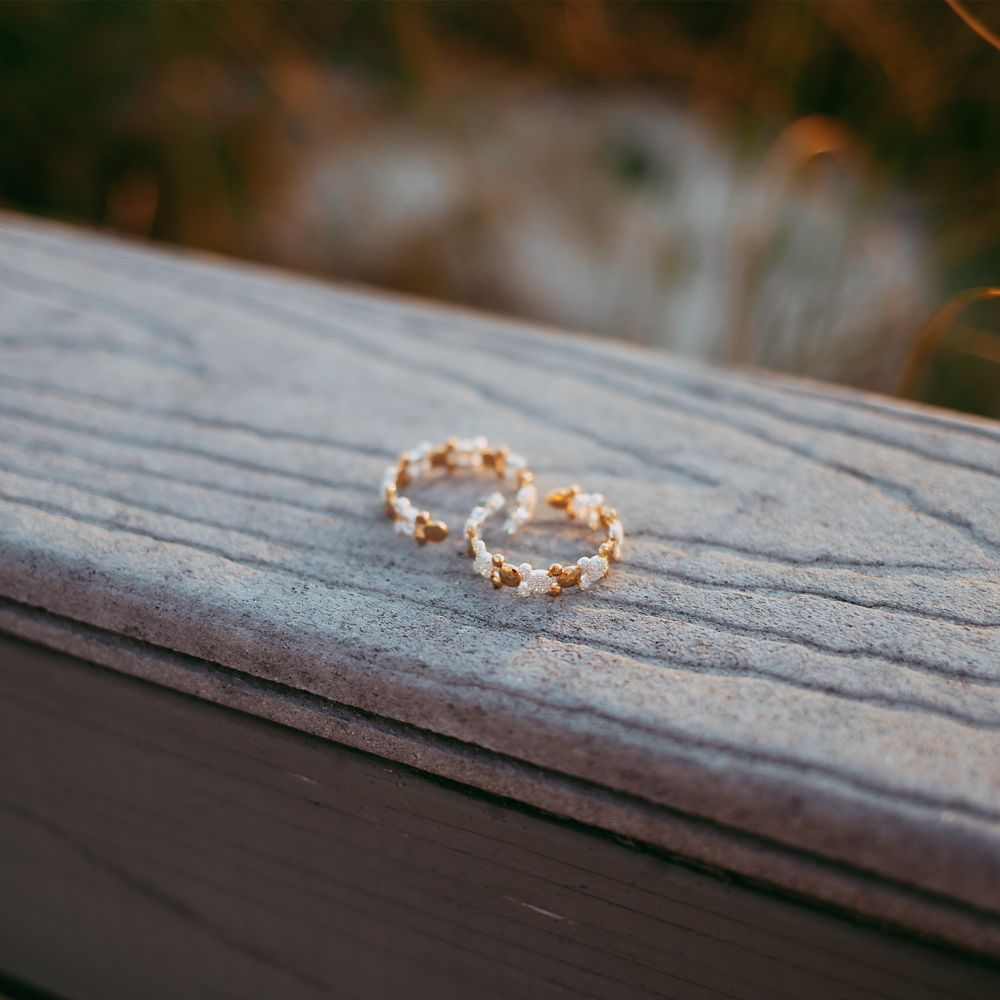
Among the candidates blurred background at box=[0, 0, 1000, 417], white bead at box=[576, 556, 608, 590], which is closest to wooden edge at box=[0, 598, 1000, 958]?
white bead at box=[576, 556, 608, 590]

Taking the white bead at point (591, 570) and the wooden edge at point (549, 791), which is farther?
the white bead at point (591, 570)

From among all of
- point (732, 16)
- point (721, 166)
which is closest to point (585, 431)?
point (721, 166)

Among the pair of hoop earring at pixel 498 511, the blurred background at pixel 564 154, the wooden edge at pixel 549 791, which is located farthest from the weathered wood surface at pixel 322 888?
the blurred background at pixel 564 154

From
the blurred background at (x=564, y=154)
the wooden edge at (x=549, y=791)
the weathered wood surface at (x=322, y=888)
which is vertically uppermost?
the blurred background at (x=564, y=154)

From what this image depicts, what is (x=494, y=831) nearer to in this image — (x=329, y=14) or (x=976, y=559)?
(x=976, y=559)

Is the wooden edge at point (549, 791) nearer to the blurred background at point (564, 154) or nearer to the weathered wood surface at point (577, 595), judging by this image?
the weathered wood surface at point (577, 595)

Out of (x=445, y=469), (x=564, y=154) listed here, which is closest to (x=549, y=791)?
(x=445, y=469)
